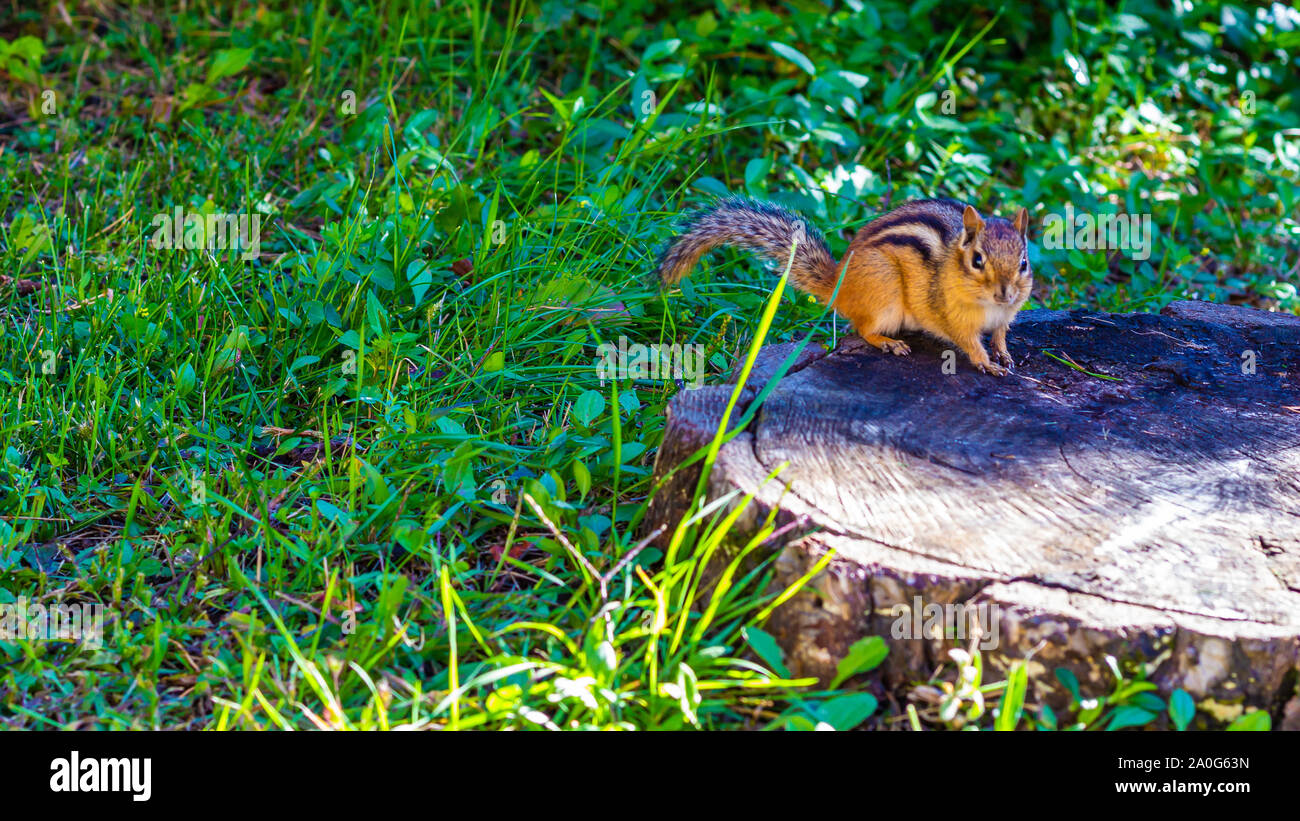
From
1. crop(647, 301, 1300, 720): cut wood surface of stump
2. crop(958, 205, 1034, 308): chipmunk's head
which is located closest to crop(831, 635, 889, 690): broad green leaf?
crop(647, 301, 1300, 720): cut wood surface of stump

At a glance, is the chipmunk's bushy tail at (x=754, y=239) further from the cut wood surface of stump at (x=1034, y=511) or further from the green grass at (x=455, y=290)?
the cut wood surface of stump at (x=1034, y=511)

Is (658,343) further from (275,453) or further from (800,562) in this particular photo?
(800,562)

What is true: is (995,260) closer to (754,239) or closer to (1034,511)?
(754,239)

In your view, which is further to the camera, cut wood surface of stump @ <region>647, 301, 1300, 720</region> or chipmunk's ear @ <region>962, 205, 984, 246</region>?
chipmunk's ear @ <region>962, 205, 984, 246</region>

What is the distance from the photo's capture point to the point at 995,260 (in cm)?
335

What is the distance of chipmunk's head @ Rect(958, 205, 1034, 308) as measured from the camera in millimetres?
3311

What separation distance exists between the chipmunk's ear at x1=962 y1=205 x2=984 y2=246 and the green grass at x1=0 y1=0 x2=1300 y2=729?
61 cm

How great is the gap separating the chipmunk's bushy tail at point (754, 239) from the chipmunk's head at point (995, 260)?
439mm

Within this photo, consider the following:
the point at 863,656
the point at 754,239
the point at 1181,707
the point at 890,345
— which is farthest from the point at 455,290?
the point at 1181,707

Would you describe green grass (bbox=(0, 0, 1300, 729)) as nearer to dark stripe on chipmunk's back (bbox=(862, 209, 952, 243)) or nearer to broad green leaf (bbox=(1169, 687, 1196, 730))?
broad green leaf (bbox=(1169, 687, 1196, 730))

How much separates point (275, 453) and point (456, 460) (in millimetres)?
584

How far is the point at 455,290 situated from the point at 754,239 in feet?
3.29

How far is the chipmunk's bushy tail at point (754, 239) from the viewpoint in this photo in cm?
360

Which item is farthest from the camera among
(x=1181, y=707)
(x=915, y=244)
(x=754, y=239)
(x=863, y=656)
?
(x=754, y=239)
